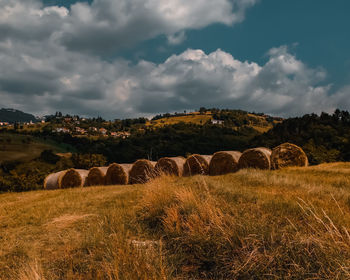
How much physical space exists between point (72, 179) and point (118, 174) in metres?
4.69

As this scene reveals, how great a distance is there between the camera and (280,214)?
4730 millimetres

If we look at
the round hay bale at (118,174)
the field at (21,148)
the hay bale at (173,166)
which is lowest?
the field at (21,148)

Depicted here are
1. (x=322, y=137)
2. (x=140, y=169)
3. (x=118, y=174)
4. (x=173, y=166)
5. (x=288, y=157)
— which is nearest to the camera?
(x=288, y=157)

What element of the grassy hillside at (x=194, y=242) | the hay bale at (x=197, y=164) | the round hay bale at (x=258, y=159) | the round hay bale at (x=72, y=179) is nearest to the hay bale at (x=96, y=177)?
the round hay bale at (x=72, y=179)

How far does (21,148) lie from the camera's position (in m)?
90.4

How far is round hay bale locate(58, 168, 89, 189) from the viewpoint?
2125 centimetres

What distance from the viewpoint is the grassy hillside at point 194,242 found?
116 inches

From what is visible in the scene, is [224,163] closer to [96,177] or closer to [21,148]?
[96,177]

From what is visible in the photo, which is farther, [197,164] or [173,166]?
[197,164]

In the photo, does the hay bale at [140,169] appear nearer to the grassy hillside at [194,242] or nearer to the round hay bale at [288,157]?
the round hay bale at [288,157]

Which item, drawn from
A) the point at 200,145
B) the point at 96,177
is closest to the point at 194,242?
the point at 96,177

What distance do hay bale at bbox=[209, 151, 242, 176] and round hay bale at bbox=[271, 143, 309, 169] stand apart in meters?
2.40

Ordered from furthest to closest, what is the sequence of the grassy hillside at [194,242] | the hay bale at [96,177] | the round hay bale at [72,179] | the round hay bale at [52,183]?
the round hay bale at [52,183] → the round hay bale at [72,179] → the hay bale at [96,177] → the grassy hillside at [194,242]

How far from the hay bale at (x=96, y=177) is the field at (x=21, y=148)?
213 feet
